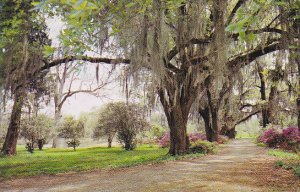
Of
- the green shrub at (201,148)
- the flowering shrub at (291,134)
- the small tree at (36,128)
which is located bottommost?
the green shrub at (201,148)

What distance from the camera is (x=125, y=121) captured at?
22.9m

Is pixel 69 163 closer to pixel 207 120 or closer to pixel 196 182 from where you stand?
pixel 196 182

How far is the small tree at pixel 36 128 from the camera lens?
90.0 feet

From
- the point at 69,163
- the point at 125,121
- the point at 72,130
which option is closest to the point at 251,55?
the point at 69,163

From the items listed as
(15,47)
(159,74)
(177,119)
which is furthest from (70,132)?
(159,74)

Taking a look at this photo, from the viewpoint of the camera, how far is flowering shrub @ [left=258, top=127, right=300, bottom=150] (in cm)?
1652

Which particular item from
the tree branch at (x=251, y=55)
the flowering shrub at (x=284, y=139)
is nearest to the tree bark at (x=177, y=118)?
the tree branch at (x=251, y=55)

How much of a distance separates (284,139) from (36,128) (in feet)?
67.7

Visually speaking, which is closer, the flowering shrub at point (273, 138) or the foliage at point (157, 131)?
the flowering shrub at point (273, 138)

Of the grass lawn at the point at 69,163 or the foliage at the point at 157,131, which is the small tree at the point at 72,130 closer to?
the foliage at the point at 157,131

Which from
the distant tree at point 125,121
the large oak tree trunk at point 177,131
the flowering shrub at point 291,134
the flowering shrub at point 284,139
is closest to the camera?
the large oak tree trunk at point 177,131

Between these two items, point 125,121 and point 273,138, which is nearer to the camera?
point 273,138

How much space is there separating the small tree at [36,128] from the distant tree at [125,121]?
285 inches

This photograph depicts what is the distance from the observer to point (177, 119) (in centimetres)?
1376
